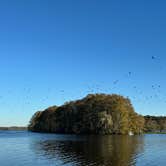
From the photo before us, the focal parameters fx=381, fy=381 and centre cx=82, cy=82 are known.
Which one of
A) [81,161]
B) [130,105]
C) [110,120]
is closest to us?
[81,161]

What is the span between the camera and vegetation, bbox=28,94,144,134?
156 meters

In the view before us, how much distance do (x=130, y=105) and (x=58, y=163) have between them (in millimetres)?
119935

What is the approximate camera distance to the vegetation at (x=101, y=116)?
156 meters

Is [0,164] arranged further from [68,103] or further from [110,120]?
[68,103]

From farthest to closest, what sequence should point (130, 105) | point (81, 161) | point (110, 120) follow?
point (130, 105) < point (110, 120) < point (81, 161)

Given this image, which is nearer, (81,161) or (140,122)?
(81,161)

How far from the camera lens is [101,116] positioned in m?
156

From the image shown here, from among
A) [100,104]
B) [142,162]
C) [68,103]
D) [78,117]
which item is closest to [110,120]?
[100,104]

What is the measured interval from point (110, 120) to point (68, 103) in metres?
40.5

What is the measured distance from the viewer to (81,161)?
50.3m

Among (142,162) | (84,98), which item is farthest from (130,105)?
(142,162)

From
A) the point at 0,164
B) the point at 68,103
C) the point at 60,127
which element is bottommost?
the point at 0,164

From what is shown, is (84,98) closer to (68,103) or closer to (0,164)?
(68,103)

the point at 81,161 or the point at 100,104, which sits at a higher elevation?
the point at 100,104
